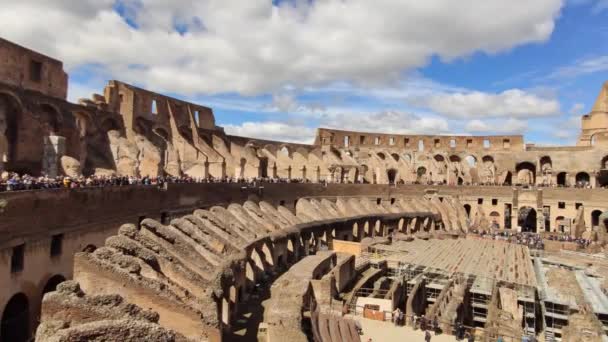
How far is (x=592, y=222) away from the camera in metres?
35.5

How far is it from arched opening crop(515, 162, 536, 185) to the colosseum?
5.45 metres

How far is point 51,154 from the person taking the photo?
17375 mm

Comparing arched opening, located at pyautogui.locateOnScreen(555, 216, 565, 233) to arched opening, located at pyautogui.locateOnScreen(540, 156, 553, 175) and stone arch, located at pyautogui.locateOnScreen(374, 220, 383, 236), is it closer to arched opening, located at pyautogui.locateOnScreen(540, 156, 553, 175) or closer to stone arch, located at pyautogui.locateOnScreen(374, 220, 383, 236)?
arched opening, located at pyautogui.locateOnScreen(540, 156, 553, 175)

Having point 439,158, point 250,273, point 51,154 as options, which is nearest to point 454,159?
point 439,158

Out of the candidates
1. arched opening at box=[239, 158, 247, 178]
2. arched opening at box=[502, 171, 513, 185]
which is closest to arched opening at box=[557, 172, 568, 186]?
arched opening at box=[502, 171, 513, 185]

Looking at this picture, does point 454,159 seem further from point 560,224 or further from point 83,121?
point 83,121

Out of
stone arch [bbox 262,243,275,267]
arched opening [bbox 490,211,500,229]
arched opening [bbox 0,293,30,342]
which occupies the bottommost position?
arched opening [bbox 0,293,30,342]

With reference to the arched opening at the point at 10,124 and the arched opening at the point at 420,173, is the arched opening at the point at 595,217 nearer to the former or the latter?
the arched opening at the point at 420,173

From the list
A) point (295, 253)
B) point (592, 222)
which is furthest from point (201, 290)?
A: point (592, 222)

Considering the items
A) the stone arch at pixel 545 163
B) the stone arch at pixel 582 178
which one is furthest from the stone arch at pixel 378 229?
the stone arch at pixel 582 178

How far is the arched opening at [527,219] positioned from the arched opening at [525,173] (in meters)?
2.73

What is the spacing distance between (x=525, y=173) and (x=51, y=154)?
44922 millimetres

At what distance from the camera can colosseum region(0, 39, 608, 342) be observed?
10633 mm

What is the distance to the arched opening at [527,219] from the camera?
40.9 meters
